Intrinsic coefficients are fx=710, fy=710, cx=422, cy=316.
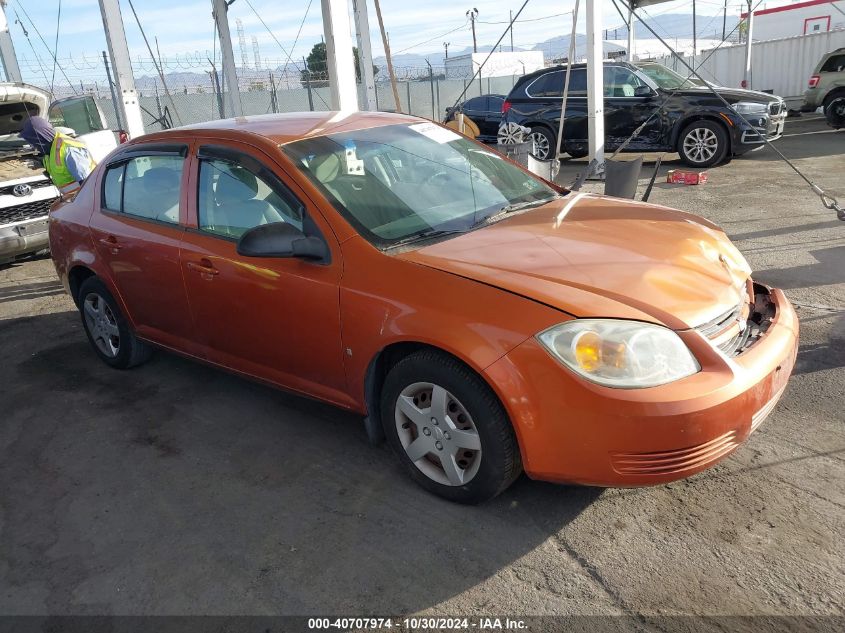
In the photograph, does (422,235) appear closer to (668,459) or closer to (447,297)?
(447,297)

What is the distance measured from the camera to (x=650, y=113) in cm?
1202

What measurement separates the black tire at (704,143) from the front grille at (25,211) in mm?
9513

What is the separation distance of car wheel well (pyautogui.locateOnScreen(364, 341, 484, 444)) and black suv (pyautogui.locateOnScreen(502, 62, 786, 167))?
945 cm

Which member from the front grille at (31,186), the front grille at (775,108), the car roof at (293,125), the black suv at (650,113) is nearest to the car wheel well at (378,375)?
the car roof at (293,125)

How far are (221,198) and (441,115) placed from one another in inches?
987

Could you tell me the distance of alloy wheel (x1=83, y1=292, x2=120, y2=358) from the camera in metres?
4.87

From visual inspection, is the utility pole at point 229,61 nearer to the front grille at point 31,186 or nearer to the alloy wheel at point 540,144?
the front grille at point 31,186

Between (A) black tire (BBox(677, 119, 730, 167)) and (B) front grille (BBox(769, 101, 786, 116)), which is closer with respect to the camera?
(A) black tire (BBox(677, 119, 730, 167))

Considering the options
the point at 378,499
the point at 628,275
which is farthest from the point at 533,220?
the point at 378,499

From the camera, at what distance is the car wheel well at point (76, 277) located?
4950 millimetres

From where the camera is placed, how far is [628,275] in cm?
285

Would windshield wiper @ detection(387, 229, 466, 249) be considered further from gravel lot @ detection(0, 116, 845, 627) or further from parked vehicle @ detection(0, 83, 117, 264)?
parked vehicle @ detection(0, 83, 117, 264)

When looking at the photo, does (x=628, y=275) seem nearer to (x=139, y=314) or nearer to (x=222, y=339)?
(x=222, y=339)

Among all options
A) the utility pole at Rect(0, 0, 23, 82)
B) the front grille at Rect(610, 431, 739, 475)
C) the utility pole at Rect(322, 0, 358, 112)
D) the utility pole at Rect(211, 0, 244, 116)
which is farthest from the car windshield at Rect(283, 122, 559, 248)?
the utility pole at Rect(0, 0, 23, 82)
